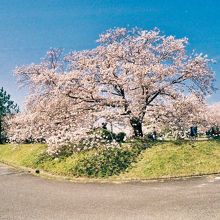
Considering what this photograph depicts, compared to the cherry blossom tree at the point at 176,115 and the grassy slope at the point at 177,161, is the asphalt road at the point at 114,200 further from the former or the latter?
the cherry blossom tree at the point at 176,115

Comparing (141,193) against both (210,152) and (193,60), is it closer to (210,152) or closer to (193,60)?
(210,152)

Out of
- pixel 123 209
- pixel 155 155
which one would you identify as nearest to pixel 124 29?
pixel 155 155

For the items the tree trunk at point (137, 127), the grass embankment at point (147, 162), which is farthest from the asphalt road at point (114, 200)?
the tree trunk at point (137, 127)

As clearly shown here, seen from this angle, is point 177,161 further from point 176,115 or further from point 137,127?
point 137,127

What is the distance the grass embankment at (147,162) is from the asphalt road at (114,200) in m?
1.58

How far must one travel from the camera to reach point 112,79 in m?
26.0

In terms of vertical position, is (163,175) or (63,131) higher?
(63,131)

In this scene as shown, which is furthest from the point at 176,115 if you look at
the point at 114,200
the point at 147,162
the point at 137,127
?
the point at 114,200

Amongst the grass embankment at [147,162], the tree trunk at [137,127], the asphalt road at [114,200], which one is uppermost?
the tree trunk at [137,127]

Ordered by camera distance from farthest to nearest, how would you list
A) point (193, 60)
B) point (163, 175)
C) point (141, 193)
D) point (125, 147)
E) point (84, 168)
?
point (193, 60) < point (125, 147) < point (84, 168) < point (163, 175) < point (141, 193)

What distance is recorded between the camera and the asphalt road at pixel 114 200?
39.2 ft

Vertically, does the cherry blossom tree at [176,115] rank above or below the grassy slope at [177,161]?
above

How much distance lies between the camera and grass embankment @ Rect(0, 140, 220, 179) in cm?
1833

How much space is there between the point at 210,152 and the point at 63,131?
32.0 feet
